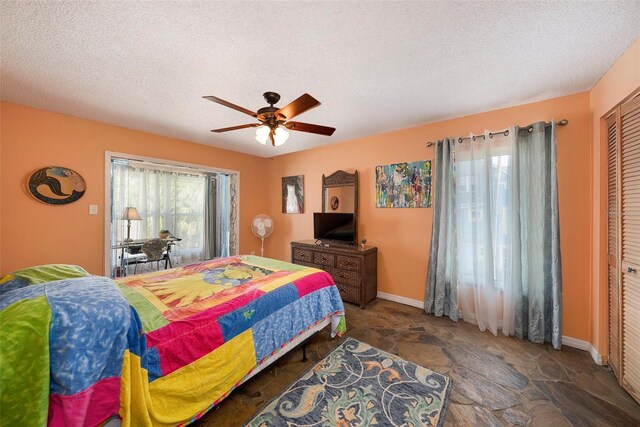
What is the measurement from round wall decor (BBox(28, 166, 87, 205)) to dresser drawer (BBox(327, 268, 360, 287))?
3.33 m

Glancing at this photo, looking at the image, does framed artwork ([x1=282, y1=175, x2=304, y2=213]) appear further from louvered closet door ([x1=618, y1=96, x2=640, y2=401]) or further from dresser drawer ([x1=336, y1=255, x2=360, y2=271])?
louvered closet door ([x1=618, y1=96, x2=640, y2=401])

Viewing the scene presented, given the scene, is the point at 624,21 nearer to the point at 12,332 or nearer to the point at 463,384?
the point at 463,384

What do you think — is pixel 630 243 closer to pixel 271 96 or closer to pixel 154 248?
pixel 271 96

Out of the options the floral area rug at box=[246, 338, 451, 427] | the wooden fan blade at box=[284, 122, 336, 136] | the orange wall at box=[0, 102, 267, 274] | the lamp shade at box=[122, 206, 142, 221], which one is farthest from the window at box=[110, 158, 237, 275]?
the floral area rug at box=[246, 338, 451, 427]

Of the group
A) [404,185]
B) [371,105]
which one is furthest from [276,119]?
[404,185]

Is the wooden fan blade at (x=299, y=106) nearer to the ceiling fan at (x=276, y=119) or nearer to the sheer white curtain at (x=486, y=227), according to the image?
the ceiling fan at (x=276, y=119)

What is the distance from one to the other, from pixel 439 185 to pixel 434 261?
3.10 feet

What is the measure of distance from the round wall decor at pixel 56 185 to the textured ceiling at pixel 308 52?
2.29 ft

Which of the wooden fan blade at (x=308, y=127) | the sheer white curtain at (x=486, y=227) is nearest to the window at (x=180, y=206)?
the wooden fan blade at (x=308, y=127)

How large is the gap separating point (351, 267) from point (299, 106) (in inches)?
86.9

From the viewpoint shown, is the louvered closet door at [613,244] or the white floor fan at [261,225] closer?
the louvered closet door at [613,244]

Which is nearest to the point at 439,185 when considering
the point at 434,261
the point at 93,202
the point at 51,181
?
the point at 434,261

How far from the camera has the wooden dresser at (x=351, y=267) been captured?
3125 mm

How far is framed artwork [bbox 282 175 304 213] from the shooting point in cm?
437
